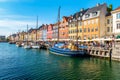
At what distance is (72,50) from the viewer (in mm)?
53688

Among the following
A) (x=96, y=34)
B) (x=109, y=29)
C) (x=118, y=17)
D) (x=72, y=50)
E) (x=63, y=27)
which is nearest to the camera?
(x=72, y=50)

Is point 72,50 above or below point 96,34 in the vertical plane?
below

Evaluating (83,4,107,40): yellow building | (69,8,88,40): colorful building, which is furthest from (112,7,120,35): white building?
(69,8,88,40): colorful building

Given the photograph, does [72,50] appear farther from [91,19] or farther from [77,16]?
[77,16]

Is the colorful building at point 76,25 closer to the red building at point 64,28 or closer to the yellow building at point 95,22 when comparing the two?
the yellow building at point 95,22

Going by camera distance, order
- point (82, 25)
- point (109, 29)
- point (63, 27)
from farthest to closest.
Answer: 1. point (63, 27)
2. point (82, 25)
3. point (109, 29)

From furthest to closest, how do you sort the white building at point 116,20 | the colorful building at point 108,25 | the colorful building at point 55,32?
the colorful building at point 55,32 → the colorful building at point 108,25 → the white building at point 116,20

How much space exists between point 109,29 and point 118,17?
35.1 feet

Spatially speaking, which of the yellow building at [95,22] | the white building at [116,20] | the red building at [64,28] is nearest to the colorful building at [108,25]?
the yellow building at [95,22]

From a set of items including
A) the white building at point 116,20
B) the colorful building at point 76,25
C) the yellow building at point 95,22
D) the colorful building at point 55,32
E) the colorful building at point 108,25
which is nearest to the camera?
the white building at point 116,20

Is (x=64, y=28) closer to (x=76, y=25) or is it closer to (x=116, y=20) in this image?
(x=76, y=25)

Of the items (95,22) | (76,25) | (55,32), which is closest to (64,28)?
(76,25)

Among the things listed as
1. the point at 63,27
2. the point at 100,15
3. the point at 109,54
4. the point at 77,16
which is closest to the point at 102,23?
the point at 100,15

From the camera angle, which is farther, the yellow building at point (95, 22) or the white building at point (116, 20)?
the yellow building at point (95, 22)
